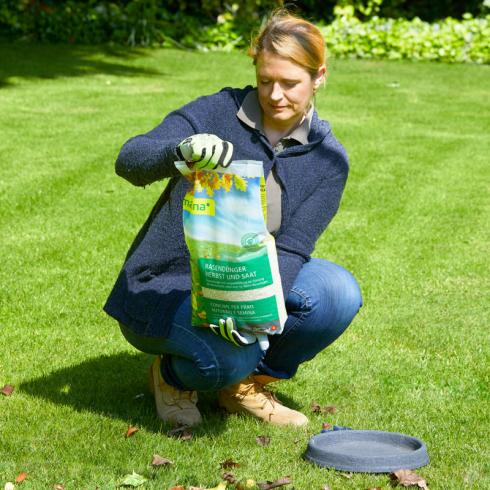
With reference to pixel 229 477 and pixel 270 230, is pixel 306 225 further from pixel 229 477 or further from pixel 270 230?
pixel 229 477

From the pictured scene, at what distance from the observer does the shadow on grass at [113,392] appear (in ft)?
12.9

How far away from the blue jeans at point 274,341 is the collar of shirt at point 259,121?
0.46 metres

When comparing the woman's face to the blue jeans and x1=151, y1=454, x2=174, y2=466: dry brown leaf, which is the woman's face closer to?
the blue jeans

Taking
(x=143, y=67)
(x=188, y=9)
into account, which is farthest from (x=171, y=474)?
(x=188, y=9)

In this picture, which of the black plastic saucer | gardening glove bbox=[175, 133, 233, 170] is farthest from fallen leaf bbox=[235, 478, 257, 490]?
gardening glove bbox=[175, 133, 233, 170]

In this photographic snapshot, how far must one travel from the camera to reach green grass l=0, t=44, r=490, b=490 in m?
3.62

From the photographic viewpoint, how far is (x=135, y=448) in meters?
3.61

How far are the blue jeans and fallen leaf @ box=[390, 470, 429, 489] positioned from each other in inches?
24.8

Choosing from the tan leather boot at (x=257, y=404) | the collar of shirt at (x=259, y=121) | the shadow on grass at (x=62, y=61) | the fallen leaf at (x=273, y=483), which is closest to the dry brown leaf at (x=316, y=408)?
the tan leather boot at (x=257, y=404)

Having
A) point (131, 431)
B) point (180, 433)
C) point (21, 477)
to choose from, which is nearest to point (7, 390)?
point (131, 431)

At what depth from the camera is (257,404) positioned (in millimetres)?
3982

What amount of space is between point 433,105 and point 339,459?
8.59 m

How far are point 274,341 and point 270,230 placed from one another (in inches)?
15.8

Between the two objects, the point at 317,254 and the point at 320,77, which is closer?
the point at 320,77
